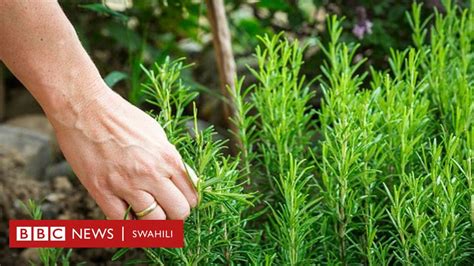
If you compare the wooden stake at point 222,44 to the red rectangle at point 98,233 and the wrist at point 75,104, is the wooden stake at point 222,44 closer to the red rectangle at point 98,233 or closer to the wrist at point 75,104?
the red rectangle at point 98,233

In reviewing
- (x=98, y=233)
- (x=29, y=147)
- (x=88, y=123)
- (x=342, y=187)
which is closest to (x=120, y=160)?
(x=88, y=123)

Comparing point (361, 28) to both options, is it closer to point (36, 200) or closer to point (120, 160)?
point (36, 200)

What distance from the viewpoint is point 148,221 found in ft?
4.68

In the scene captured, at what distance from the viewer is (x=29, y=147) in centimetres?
305

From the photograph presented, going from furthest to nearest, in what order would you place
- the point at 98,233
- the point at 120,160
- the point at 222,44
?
the point at 222,44 < the point at 98,233 < the point at 120,160

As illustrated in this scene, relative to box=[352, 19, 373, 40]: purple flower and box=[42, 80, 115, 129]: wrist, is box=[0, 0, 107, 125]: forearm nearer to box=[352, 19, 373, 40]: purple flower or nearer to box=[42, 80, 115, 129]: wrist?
box=[42, 80, 115, 129]: wrist

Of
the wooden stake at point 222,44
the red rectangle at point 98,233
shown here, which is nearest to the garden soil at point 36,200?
the wooden stake at point 222,44

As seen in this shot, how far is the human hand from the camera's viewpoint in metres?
1.40

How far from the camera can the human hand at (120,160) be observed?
1.40 metres

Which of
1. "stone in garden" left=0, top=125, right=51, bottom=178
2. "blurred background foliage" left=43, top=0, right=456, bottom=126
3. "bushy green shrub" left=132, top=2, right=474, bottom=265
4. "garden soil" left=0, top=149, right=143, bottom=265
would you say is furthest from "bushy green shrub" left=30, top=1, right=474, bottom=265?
"stone in garden" left=0, top=125, right=51, bottom=178

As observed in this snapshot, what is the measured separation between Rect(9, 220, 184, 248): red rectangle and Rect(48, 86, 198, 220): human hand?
22mm

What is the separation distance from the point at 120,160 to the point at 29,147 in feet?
5.72

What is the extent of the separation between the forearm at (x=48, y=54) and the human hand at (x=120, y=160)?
0.01 metres

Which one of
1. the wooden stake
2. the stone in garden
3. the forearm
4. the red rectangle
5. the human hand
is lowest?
the red rectangle
